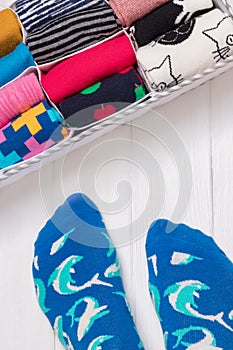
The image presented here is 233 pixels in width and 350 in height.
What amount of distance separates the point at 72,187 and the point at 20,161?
13 centimetres

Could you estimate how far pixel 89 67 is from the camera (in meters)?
1.00

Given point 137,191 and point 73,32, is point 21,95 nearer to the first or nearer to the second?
point 73,32

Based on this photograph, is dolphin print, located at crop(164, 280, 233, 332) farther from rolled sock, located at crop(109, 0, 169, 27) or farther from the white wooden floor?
rolled sock, located at crop(109, 0, 169, 27)

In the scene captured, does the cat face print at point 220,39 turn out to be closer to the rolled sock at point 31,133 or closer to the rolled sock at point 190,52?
the rolled sock at point 190,52

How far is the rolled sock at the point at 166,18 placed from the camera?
1.00 metres

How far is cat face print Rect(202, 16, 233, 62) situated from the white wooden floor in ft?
0.38

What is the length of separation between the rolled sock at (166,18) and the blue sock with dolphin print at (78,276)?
1.03 feet

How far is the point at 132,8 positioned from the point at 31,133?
0.27 m

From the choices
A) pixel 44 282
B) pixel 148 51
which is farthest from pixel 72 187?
pixel 148 51

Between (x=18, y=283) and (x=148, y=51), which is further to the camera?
(x=18, y=283)

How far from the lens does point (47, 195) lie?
112 cm


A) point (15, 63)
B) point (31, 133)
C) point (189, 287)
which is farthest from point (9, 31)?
point (189, 287)

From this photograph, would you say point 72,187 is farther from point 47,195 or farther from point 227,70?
point 227,70

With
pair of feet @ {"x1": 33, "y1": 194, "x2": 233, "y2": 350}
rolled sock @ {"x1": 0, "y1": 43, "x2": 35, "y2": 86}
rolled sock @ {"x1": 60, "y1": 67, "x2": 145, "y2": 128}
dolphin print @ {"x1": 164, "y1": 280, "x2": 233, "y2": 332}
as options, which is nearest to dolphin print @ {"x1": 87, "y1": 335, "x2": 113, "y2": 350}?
pair of feet @ {"x1": 33, "y1": 194, "x2": 233, "y2": 350}
